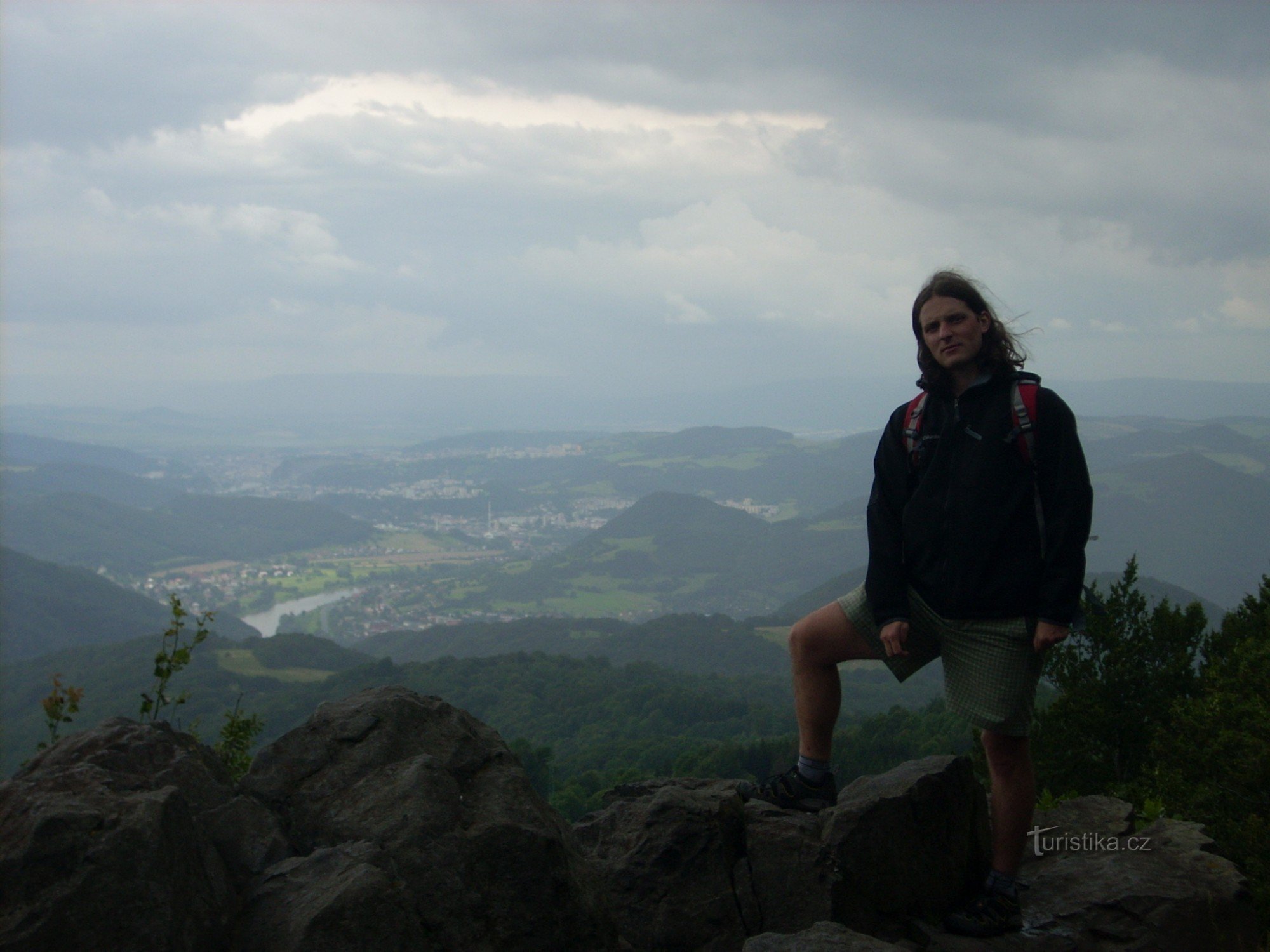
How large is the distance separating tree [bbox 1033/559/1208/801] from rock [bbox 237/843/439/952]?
82.9ft

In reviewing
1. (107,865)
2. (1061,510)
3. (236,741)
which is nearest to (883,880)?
(1061,510)

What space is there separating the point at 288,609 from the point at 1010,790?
161 metres

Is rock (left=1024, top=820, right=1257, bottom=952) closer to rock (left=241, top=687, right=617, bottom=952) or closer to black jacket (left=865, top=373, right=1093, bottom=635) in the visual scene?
black jacket (left=865, top=373, right=1093, bottom=635)

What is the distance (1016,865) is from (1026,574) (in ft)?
6.38

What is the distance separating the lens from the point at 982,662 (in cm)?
514

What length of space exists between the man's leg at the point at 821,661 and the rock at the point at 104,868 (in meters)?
3.38

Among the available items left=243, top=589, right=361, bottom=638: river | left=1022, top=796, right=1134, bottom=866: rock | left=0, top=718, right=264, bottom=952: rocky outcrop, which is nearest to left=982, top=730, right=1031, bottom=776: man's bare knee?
left=1022, top=796, right=1134, bottom=866: rock

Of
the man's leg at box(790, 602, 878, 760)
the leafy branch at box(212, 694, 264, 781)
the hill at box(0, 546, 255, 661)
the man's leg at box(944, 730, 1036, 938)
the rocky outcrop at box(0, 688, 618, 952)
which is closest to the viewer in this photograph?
the rocky outcrop at box(0, 688, 618, 952)

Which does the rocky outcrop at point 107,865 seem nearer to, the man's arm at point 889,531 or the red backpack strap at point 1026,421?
the man's arm at point 889,531

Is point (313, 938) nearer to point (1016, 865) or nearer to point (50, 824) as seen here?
point (50, 824)

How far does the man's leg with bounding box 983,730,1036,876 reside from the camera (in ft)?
17.6

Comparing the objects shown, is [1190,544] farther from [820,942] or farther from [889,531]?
[820,942]

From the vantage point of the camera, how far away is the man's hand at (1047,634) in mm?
4824

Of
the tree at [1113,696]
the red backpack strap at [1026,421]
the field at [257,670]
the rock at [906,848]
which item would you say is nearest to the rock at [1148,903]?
the rock at [906,848]
